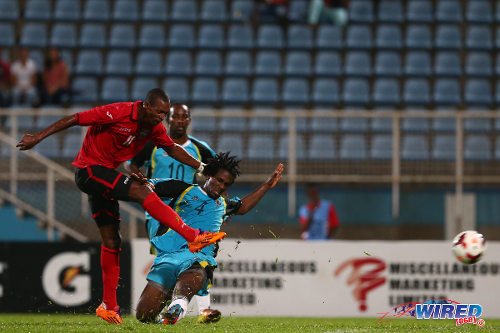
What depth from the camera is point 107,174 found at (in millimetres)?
6582

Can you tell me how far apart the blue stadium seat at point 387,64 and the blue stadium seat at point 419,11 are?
125cm

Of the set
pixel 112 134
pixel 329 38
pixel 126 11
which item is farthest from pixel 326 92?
pixel 112 134

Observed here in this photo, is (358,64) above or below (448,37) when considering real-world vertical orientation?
below

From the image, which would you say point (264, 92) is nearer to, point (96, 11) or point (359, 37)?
point (359, 37)

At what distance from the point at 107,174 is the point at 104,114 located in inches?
18.6

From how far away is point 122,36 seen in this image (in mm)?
16953

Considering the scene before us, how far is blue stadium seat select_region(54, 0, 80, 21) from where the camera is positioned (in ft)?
57.0

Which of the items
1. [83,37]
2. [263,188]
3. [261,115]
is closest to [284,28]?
[83,37]

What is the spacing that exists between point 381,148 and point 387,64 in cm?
410

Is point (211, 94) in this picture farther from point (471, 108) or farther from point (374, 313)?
point (374, 313)

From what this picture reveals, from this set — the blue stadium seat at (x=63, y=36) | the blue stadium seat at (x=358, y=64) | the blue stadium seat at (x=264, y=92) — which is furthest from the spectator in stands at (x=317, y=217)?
the blue stadium seat at (x=63, y=36)

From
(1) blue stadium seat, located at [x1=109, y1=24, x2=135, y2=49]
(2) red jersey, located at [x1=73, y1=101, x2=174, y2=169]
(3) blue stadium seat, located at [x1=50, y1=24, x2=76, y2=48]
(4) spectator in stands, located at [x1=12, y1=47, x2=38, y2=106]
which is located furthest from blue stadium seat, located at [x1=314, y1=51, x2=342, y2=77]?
(2) red jersey, located at [x1=73, y1=101, x2=174, y2=169]

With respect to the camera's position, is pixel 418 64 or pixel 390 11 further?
pixel 390 11

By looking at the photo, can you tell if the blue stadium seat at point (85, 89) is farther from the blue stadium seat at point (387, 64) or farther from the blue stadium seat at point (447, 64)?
the blue stadium seat at point (447, 64)
